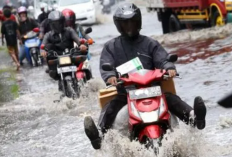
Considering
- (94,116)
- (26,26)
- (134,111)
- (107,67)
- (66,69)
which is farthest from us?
(26,26)

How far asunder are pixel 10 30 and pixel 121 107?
13967 millimetres

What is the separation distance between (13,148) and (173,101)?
3.07m

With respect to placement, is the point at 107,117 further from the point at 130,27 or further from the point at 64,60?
the point at 64,60

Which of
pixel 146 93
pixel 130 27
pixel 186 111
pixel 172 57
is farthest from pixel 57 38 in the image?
pixel 146 93

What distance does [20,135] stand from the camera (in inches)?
389

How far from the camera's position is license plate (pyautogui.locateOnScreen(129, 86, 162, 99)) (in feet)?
20.7

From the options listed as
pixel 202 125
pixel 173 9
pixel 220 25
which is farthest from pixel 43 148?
pixel 173 9

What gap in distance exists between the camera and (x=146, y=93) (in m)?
6.32

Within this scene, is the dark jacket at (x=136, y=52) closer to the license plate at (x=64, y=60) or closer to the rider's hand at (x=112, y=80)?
the rider's hand at (x=112, y=80)

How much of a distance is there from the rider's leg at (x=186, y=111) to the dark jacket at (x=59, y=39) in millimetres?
5994

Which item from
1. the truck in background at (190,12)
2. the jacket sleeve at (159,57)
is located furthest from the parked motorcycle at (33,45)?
the jacket sleeve at (159,57)

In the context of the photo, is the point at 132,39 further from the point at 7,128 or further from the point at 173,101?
the point at 7,128

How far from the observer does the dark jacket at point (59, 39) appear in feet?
41.0

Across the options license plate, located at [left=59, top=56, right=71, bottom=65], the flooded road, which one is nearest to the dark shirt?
the flooded road
